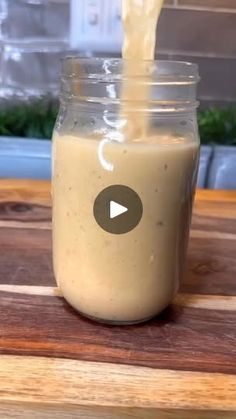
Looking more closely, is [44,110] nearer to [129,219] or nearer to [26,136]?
[26,136]

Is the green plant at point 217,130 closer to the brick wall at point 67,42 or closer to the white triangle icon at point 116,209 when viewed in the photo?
the brick wall at point 67,42

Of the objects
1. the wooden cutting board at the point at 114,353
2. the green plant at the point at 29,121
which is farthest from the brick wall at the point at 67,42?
the wooden cutting board at the point at 114,353

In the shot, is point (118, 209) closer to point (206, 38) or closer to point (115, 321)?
point (115, 321)

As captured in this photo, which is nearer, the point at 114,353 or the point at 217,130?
the point at 114,353

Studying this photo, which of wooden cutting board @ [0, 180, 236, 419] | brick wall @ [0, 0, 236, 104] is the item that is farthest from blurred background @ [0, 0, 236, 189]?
wooden cutting board @ [0, 180, 236, 419]

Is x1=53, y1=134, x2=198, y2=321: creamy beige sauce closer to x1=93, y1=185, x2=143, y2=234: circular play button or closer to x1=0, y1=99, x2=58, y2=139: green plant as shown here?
x1=93, y1=185, x2=143, y2=234: circular play button

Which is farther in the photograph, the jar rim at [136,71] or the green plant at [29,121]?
the green plant at [29,121]

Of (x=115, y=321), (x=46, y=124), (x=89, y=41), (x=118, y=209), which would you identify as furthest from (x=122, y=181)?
(x=89, y=41)
